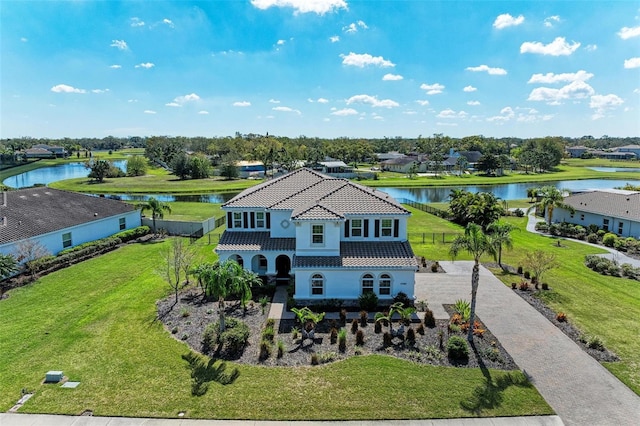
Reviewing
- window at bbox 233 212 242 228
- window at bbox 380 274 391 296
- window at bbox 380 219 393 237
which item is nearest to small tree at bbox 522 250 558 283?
window at bbox 380 219 393 237

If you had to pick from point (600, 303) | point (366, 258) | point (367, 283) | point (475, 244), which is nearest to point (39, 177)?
point (366, 258)

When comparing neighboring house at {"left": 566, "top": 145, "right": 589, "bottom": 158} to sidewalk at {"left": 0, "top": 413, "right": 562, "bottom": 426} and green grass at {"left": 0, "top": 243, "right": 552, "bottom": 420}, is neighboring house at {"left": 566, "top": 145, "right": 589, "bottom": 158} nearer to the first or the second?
green grass at {"left": 0, "top": 243, "right": 552, "bottom": 420}

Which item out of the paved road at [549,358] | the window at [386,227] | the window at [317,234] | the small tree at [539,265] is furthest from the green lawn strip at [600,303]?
the window at [317,234]

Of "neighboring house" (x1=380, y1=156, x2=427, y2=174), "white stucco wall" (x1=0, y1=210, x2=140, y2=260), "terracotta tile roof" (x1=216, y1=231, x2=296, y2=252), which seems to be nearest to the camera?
"terracotta tile roof" (x1=216, y1=231, x2=296, y2=252)

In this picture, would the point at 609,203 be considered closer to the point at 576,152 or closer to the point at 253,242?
the point at 253,242

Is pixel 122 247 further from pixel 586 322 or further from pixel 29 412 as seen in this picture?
pixel 586 322

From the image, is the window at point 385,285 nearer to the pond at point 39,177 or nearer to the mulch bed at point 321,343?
the mulch bed at point 321,343
